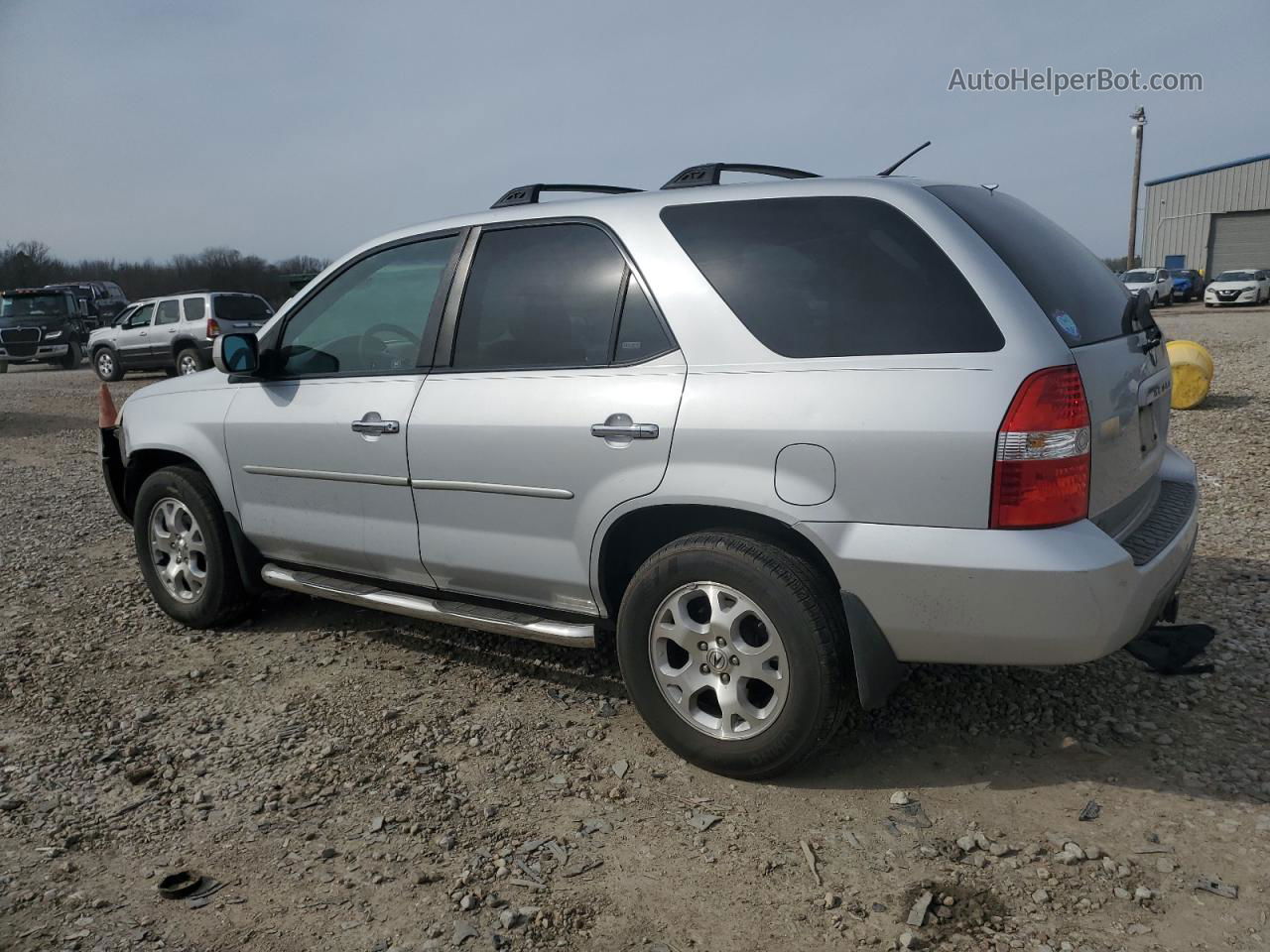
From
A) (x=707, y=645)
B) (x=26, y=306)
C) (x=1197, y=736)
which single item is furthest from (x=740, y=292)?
(x=26, y=306)

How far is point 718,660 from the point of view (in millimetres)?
2986

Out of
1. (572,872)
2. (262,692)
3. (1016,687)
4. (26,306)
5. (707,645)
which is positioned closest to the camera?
(572,872)

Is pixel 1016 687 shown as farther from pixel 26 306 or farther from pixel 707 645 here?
pixel 26 306

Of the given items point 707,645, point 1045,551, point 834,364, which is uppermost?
point 834,364

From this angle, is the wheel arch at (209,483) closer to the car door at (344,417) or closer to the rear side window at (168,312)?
the car door at (344,417)

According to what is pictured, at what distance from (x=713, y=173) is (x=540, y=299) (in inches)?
29.9

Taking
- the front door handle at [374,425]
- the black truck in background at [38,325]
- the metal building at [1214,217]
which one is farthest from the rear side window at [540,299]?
the metal building at [1214,217]

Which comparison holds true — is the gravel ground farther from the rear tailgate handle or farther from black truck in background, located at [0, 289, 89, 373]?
black truck in background, located at [0, 289, 89, 373]

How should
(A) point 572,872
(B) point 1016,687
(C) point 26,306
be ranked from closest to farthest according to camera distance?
(A) point 572,872 → (B) point 1016,687 → (C) point 26,306

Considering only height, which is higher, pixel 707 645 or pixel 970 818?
pixel 707 645

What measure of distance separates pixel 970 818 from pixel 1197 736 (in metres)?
1.00

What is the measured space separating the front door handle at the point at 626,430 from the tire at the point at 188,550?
7.41ft

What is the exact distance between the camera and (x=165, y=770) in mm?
3287

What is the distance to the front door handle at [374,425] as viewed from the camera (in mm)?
3633
